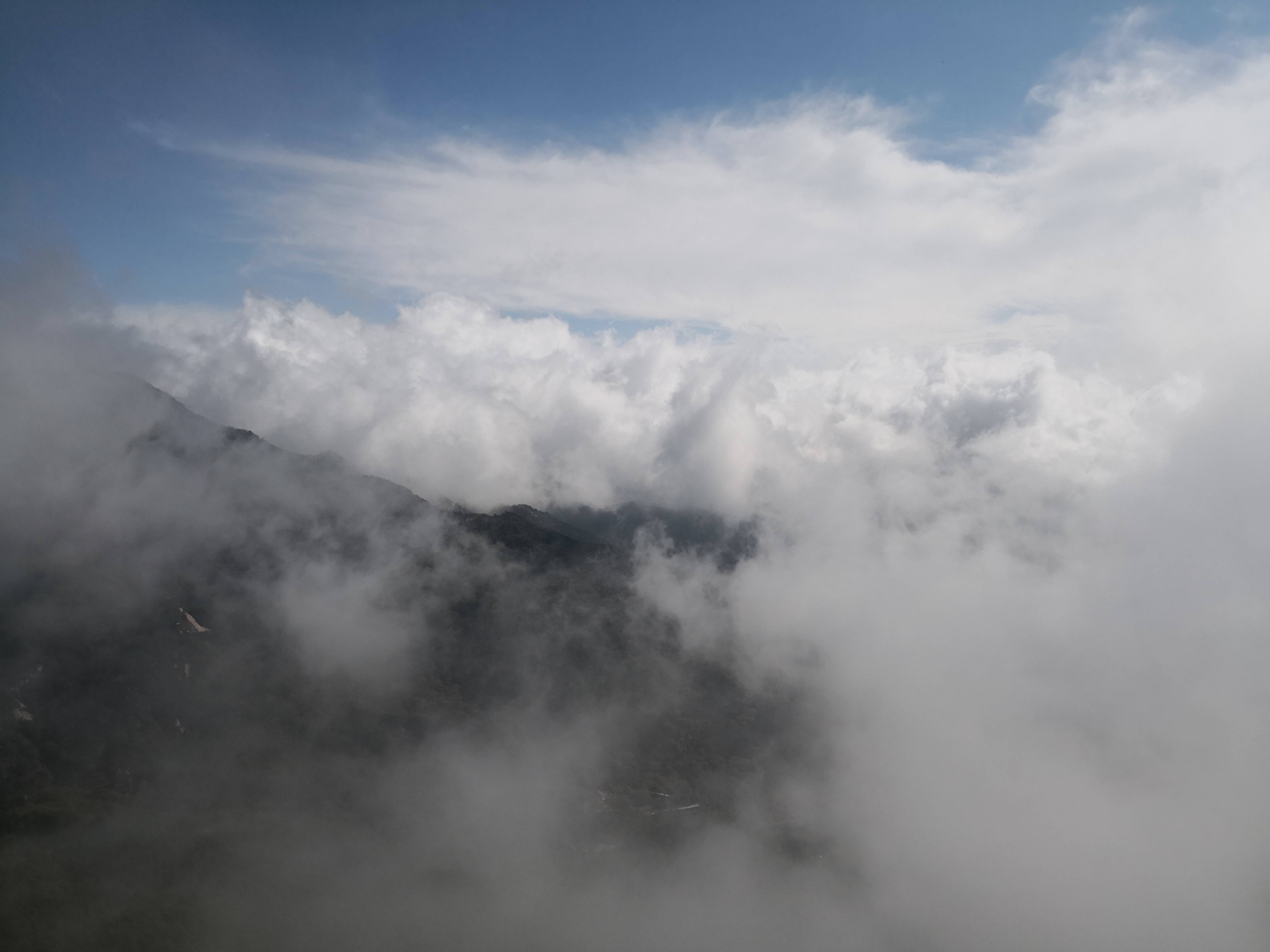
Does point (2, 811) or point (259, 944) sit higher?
point (2, 811)

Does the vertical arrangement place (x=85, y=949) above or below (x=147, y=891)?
below

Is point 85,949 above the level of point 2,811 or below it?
below

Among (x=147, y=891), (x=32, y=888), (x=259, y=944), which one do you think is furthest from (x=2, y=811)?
(x=259, y=944)

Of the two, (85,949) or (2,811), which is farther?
(2,811)

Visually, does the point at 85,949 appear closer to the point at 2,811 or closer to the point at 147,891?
the point at 147,891

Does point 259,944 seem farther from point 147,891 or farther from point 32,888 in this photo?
point 32,888

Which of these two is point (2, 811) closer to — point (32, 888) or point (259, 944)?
point (32, 888)

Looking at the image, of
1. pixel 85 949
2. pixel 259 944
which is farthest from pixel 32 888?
pixel 259 944

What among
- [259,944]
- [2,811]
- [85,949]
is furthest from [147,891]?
[2,811]
